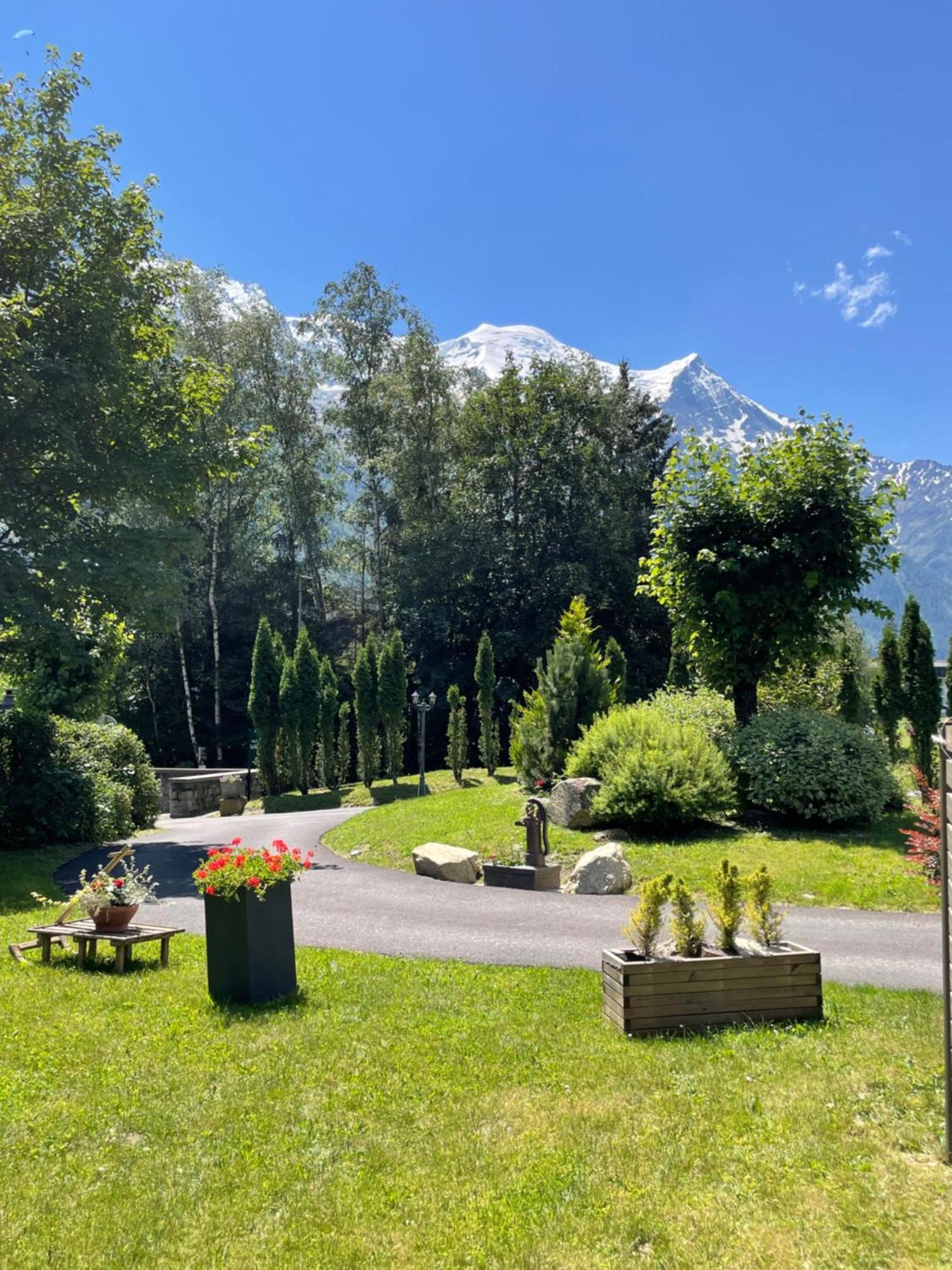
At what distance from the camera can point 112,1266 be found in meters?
3.29

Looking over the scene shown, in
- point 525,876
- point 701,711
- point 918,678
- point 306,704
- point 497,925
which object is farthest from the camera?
point 306,704

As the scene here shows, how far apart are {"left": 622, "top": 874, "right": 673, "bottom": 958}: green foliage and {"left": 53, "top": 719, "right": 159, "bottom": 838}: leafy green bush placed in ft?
47.8

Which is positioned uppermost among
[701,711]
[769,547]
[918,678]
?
[769,547]

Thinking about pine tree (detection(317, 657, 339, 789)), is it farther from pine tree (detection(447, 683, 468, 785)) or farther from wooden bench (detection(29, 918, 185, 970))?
wooden bench (detection(29, 918, 185, 970))

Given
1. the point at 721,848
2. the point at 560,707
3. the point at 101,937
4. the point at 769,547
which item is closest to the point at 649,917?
the point at 101,937

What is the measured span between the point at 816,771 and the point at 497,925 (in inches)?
271

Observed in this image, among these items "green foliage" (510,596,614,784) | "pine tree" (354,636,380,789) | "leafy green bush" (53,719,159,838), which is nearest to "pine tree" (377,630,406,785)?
"pine tree" (354,636,380,789)

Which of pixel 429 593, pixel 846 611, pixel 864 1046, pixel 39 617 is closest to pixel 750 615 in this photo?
pixel 846 611

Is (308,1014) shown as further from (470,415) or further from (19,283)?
(470,415)

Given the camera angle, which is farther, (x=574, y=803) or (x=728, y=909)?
(x=574, y=803)

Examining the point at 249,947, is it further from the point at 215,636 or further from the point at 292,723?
the point at 215,636

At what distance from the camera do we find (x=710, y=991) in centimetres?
580

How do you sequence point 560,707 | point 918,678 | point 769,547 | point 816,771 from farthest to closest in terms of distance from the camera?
point 918,678 → point 560,707 → point 769,547 → point 816,771

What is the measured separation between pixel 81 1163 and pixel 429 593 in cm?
3389
